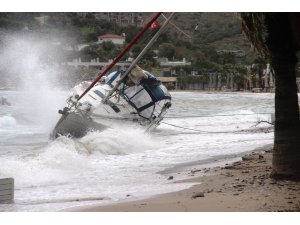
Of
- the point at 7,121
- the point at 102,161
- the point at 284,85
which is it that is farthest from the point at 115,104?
the point at 7,121

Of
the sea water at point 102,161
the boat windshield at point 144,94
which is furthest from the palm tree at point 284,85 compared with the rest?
the boat windshield at point 144,94

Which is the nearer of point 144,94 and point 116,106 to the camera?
point 116,106

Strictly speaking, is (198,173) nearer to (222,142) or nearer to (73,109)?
(222,142)

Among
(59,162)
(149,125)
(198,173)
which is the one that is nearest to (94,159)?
(59,162)

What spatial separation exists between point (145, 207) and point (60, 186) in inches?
123

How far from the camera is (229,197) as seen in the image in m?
7.84

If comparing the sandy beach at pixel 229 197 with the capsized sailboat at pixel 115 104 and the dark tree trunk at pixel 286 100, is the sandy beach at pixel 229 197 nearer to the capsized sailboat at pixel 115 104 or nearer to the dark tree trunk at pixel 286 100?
the dark tree trunk at pixel 286 100

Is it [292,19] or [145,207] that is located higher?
[292,19]

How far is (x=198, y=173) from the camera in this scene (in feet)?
36.8

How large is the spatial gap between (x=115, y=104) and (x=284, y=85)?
38.4 feet

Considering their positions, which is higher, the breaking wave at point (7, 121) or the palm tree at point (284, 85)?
the palm tree at point (284, 85)

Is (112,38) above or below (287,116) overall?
above

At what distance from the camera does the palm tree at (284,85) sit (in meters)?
8.60

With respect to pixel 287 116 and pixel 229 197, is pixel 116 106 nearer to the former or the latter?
pixel 287 116
